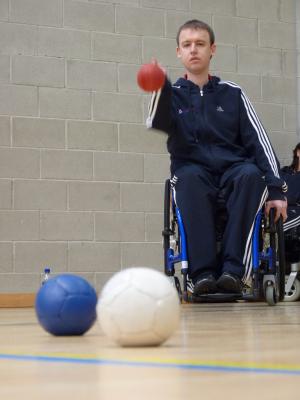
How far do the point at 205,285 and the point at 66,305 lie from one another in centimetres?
168

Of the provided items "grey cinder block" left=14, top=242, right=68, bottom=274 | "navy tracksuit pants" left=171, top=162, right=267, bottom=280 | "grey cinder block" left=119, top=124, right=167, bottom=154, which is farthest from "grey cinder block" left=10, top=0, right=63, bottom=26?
"navy tracksuit pants" left=171, top=162, right=267, bottom=280

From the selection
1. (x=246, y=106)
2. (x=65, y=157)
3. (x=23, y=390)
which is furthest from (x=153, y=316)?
(x=65, y=157)

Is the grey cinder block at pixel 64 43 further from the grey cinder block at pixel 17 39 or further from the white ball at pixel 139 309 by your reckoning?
the white ball at pixel 139 309

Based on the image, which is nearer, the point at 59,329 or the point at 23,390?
the point at 23,390

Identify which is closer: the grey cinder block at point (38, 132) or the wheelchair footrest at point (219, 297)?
the wheelchair footrest at point (219, 297)

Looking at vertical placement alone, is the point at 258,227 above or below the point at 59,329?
above

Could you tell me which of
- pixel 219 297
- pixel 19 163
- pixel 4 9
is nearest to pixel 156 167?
pixel 19 163

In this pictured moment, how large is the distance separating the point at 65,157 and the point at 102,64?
69 cm

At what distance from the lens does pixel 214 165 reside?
3838 mm

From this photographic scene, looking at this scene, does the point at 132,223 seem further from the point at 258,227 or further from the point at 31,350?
the point at 31,350

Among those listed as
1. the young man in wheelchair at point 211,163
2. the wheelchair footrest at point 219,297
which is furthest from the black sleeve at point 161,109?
the wheelchair footrest at point 219,297

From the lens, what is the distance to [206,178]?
12.3 ft

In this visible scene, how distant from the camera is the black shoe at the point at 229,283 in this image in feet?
11.9

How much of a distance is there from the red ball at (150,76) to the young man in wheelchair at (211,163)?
36 cm
